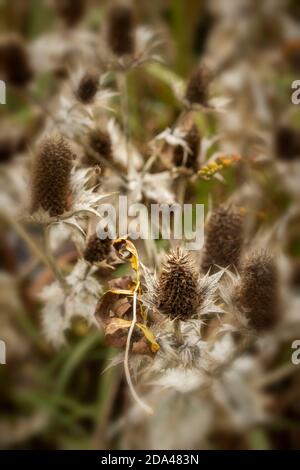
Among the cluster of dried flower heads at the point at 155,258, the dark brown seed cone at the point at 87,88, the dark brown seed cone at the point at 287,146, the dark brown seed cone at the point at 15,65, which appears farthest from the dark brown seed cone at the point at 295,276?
the dark brown seed cone at the point at 15,65

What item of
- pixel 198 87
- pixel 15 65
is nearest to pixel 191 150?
pixel 198 87

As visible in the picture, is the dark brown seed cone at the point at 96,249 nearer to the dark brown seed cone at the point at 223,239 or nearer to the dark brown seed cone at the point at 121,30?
the dark brown seed cone at the point at 223,239

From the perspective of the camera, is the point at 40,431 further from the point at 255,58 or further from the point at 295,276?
the point at 255,58

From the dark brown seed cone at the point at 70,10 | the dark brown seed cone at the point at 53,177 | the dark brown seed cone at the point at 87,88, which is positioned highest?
the dark brown seed cone at the point at 70,10

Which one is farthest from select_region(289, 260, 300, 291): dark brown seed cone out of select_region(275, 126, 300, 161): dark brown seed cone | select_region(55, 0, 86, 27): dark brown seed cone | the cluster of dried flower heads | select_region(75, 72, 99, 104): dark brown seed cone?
select_region(55, 0, 86, 27): dark brown seed cone

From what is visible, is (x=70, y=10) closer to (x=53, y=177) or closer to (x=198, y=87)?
(x=198, y=87)

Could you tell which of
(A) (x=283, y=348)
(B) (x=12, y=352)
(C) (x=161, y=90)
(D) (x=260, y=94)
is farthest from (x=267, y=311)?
(C) (x=161, y=90)
